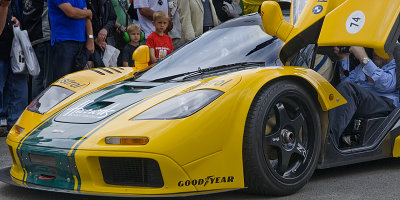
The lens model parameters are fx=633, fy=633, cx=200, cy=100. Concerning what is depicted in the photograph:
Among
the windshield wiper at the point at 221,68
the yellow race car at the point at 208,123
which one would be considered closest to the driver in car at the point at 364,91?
the yellow race car at the point at 208,123

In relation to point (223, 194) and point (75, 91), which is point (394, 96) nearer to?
point (223, 194)

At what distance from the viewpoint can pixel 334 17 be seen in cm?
447

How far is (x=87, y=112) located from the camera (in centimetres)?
405

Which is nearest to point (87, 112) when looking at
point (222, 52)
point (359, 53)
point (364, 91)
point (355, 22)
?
point (222, 52)

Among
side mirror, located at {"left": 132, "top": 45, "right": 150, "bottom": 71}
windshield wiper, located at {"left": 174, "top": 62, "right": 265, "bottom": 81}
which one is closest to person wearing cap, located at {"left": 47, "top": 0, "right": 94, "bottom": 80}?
side mirror, located at {"left": 132, "top": 45, "right": 150, "bottom": 71}

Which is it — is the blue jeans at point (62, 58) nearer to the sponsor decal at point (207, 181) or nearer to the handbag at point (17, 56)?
the handbag at point (17, 56)

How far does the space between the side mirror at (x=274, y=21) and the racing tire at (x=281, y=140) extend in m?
0.59

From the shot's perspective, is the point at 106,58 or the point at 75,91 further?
the point at 106,58

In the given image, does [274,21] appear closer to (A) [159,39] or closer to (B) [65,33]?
(A) [159,39]

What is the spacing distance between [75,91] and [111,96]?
0.50 metres

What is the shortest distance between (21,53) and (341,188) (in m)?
4.18

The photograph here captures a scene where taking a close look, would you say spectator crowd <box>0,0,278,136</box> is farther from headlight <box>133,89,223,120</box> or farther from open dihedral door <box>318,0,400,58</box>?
headlight <box>133,89,223,120</box>

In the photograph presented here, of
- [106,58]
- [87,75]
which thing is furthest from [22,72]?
[87,75]

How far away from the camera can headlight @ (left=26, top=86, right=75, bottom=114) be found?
4438mm
